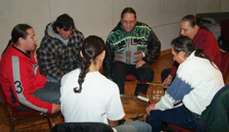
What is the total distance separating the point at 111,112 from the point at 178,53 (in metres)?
0.90

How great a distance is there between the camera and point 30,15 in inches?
183

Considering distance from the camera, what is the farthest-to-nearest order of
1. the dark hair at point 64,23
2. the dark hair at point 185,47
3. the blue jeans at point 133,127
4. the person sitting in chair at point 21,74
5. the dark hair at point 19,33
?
the dark hair at point 64,23, the dark hair at point 19,33, the person sitting in chair at point 21,74, the dark hair at point 185,47, the blue jeans at point 133,127

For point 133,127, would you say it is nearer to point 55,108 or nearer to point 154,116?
point 154,116

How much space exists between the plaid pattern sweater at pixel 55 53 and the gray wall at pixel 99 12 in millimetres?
888

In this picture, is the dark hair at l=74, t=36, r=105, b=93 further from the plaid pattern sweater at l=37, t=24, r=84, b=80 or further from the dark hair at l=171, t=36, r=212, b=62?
the plaid pattern sweater at l=37, t=24, r=84, b=80

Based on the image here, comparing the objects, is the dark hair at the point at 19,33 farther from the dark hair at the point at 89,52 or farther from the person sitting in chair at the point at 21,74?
the dark hair at the point at 89,52

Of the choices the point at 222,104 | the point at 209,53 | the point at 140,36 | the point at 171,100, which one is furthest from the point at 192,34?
the point at 222,104

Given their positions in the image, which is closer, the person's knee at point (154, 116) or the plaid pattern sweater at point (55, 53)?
the person's knee at point (154, 116)

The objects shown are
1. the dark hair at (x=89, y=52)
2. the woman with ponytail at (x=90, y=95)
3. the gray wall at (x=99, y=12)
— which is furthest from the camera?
the gray wall at (x=99, y=12)

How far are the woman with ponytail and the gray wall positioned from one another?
7.56ft

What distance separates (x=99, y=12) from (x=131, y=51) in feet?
4.11

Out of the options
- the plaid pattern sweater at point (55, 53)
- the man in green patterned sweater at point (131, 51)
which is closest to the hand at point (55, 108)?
the plaid pattern sweater at point (55, 53)

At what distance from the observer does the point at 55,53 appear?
3.81 meters

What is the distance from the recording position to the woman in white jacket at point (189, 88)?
2.80 metres
